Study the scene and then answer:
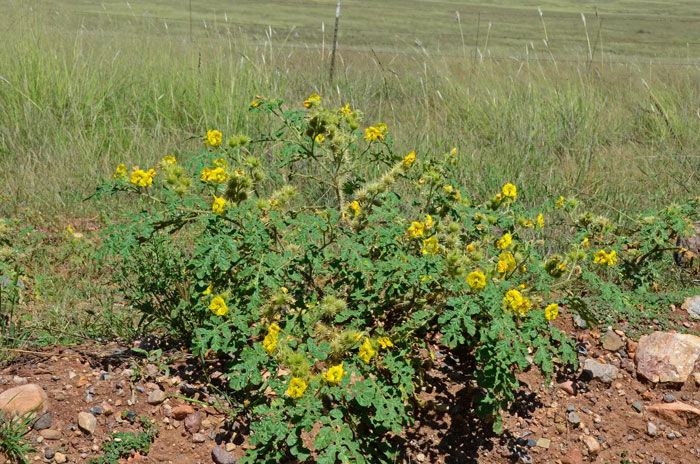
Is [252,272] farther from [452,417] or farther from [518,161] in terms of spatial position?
[518,161]

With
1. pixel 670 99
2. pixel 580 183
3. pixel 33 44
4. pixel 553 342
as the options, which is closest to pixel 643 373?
pixel 553 342

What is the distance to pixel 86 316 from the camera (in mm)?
2795

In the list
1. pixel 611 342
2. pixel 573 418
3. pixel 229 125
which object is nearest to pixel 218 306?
pixel 573 418

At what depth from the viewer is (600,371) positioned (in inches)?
104

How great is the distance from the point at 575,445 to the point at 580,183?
97.8 inches

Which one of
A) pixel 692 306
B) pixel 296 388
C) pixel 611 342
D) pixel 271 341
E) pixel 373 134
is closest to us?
pixel 296 388

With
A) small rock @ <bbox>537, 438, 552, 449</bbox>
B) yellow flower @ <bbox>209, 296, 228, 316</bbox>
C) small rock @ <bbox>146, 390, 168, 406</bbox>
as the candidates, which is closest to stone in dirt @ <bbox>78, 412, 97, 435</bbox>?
small rock @ <bbox>146, 390, 168, 406</bbox>

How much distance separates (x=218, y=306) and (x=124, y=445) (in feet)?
1.88

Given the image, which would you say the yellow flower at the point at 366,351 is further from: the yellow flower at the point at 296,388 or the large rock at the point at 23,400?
the large rock at the point at 23,400

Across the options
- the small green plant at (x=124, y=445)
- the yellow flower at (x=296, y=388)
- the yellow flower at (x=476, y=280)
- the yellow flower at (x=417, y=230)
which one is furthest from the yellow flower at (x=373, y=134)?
the small green plant at (x=124, y=445)

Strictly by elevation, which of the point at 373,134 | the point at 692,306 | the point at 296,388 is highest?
the point at 373,134

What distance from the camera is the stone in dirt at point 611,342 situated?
279 cm

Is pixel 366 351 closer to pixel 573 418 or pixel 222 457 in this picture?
pixel 222 457

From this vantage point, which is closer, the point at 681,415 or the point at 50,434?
the point at 50,434
